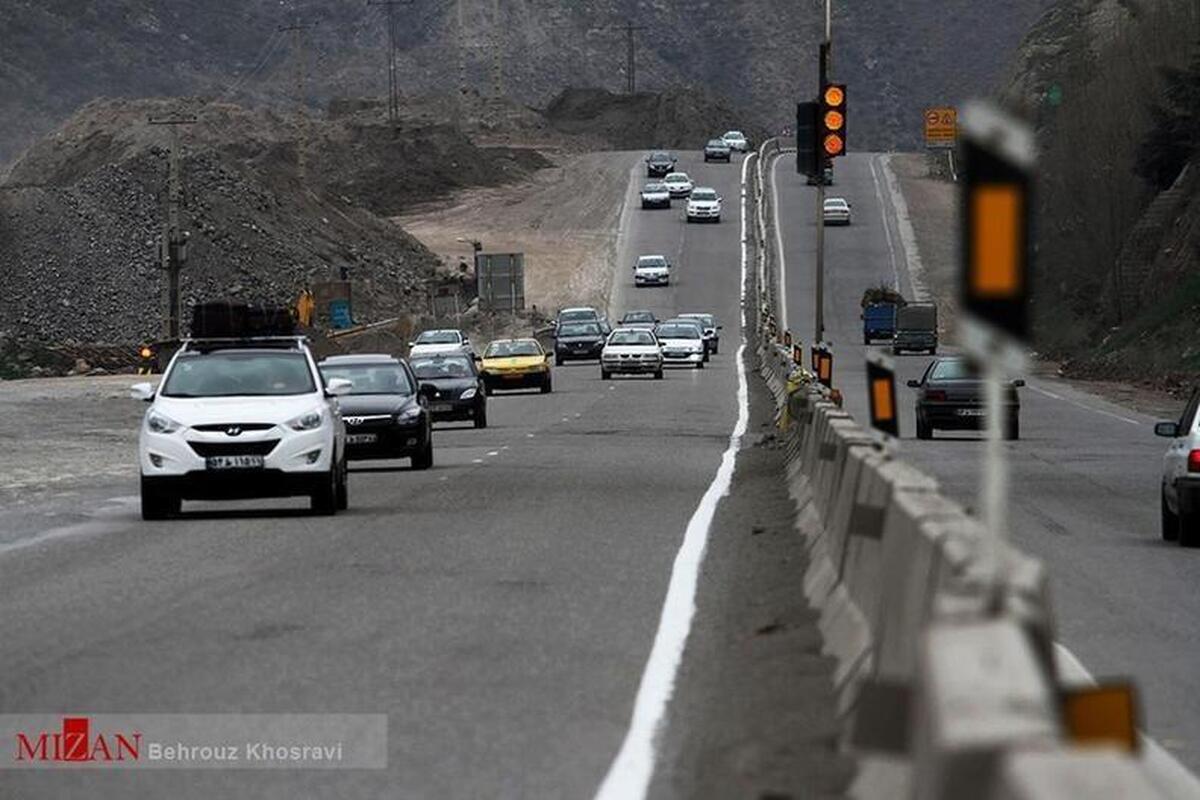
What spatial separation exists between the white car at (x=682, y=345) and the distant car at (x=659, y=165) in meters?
76.7

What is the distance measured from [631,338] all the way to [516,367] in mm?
9662

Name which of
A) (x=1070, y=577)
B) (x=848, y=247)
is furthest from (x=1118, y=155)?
(x=1070, y=577)

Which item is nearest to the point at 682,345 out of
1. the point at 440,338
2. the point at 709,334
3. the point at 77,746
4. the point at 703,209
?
the point at 440,338

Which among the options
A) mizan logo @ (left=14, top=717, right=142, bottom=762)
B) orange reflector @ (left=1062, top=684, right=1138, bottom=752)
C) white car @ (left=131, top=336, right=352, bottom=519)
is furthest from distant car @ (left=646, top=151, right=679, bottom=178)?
orange reflector @ (left=1062, top=684, right=1138, bottom=752)

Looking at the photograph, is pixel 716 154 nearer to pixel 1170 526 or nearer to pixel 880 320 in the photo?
pixel 880 320

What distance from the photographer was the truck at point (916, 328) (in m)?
90.4

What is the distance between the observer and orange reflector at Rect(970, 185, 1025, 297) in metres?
5.99

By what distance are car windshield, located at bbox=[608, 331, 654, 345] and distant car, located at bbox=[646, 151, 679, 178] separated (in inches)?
3286

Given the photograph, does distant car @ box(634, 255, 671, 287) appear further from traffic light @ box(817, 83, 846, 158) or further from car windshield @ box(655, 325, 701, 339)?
traffic light @ box(817, 83, 846, 158)

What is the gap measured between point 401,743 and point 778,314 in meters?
94.1

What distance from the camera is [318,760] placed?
1033cm

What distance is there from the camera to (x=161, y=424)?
2427 cm

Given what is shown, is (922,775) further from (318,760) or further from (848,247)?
(848,247)

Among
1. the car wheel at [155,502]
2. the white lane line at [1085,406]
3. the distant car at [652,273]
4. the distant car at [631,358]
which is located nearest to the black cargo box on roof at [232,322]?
the car wheel at [155,502]
